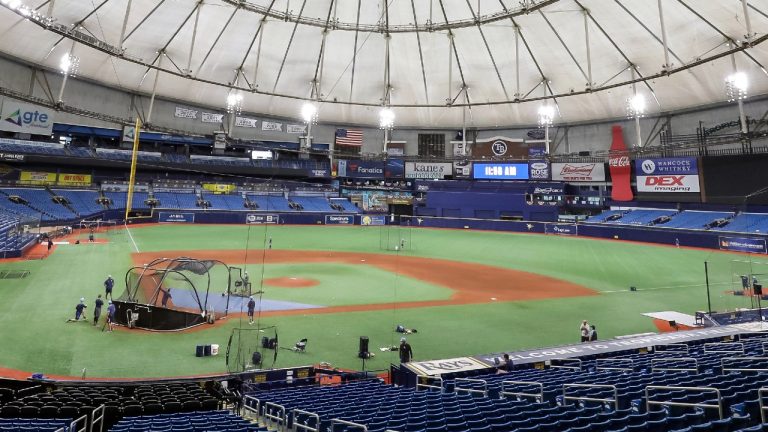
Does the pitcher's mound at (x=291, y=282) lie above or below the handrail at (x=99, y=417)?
above

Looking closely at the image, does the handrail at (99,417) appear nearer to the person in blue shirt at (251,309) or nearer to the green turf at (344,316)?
the green turf at (344,316)

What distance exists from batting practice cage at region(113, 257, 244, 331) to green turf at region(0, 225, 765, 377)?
3.00 ft

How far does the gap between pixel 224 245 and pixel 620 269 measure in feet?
128

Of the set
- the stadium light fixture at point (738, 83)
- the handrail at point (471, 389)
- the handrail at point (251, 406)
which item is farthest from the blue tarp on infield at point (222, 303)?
the stadium light fixture at point (738, 83)

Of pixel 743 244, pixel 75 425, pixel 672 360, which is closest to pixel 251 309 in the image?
pixel 75 425

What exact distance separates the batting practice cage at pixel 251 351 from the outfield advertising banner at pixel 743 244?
4594cm

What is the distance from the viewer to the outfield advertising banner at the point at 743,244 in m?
39.6

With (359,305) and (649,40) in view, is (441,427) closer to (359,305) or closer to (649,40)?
(359,305)

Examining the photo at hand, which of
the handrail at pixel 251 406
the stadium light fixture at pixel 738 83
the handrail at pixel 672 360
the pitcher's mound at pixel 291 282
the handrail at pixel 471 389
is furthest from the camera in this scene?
the stadium light fixture at pixel 738 83

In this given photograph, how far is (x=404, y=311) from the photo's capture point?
925 inches

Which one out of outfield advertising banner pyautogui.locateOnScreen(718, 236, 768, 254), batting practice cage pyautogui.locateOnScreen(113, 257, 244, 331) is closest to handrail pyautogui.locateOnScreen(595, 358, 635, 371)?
batting practice cage pyautogui.locateOnScreen(113, 257, 244, 331)

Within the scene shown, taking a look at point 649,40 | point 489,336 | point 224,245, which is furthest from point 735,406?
point 649,40

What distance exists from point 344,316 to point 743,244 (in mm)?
42853

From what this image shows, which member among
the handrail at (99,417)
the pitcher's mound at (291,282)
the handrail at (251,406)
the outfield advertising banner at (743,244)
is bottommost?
the handrail at (251,406)
